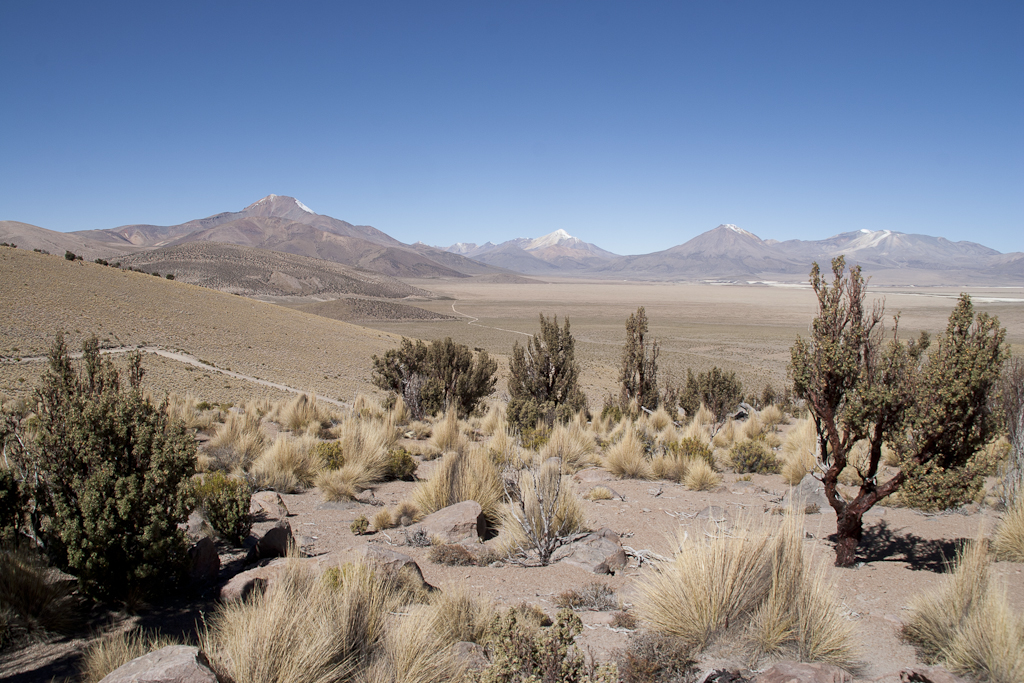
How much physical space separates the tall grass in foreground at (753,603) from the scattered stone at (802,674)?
321 millimetres

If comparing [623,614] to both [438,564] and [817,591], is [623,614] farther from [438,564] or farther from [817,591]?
[438,564]

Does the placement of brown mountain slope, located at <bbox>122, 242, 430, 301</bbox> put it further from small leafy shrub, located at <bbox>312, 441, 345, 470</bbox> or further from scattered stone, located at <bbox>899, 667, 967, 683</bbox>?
scattered stone, located at <bbox>899, 667, 967, 683</bbox>

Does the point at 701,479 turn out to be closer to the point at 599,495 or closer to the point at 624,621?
the point at 599,495

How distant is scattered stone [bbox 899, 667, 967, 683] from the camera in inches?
137

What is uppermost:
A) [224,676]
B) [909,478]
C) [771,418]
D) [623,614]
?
[909,478]

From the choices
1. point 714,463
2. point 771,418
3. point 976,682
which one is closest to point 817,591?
point 976,682

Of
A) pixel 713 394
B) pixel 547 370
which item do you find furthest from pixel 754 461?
pixel 713 394

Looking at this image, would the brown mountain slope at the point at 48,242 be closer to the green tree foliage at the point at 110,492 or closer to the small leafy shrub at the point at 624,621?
the green tree foliage at the point at 110,492

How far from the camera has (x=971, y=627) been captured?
12.4ft

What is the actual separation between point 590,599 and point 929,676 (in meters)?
2.41

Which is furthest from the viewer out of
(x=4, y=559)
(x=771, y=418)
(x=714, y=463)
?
(x=771, y=418)

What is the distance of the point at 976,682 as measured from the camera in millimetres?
3592

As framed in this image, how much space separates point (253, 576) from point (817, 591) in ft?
14.6

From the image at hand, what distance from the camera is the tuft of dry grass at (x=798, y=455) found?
927cm
